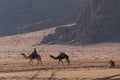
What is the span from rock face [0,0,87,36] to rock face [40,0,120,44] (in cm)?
2855

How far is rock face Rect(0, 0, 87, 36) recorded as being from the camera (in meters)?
124

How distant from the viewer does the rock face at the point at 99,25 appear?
3369 inches

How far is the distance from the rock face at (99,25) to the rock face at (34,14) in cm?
2855

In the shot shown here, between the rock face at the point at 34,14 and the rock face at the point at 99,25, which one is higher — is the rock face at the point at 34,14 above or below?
above

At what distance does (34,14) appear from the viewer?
442 feet

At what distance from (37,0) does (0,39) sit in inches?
1171

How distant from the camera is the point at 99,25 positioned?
85.9 m

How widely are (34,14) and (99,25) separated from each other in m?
51.1

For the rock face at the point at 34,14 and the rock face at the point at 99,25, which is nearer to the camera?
the rock face at the point at 99,25

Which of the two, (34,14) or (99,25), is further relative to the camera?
(34,14)

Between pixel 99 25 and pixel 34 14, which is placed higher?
pixel 34 14

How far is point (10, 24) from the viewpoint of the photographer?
133750 mm

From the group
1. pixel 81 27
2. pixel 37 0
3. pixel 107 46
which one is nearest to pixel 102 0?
pixel 81 27

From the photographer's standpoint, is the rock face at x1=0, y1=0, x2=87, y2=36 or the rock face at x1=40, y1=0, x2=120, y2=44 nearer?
the rock face at x1=40, y1=0, x2=120, y2=44
